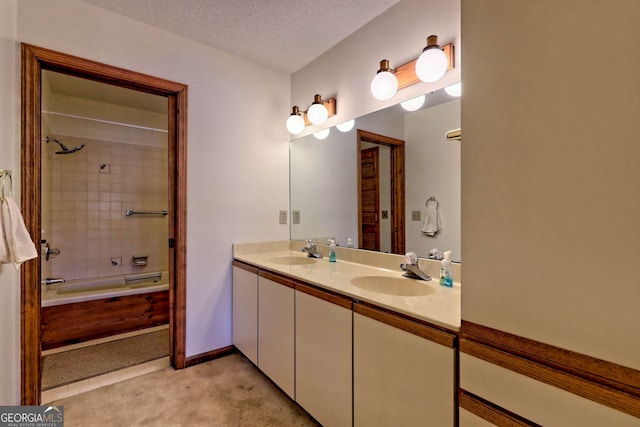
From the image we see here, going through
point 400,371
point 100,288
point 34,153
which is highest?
point 34,153

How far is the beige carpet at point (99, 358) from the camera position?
6.46ft

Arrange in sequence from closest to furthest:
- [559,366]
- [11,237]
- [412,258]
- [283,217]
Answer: [559,366] < [11,237] < [412,258] < [283,217]

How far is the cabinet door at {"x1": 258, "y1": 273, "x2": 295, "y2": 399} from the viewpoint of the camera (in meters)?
1.63

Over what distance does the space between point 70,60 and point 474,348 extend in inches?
95.4

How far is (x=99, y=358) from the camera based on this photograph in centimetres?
220

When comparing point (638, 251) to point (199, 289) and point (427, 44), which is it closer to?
point (427, 44)

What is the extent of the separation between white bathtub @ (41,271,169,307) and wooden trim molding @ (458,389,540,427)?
277cm

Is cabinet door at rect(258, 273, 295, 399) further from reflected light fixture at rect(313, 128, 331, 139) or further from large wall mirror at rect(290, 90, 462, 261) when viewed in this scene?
reflected light fixture at rect(313, 128, 331, 139)

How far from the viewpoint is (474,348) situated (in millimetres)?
827

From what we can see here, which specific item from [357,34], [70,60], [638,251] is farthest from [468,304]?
[70,60]

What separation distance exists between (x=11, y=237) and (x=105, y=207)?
2.44m

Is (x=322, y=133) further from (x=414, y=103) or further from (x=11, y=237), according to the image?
(x=11, y=237)

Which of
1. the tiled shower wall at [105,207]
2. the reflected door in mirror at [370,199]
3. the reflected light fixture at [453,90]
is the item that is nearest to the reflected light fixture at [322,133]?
the reflected door in mirror at [370,199]

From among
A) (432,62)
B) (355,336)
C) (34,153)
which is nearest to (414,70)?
(432,62)
